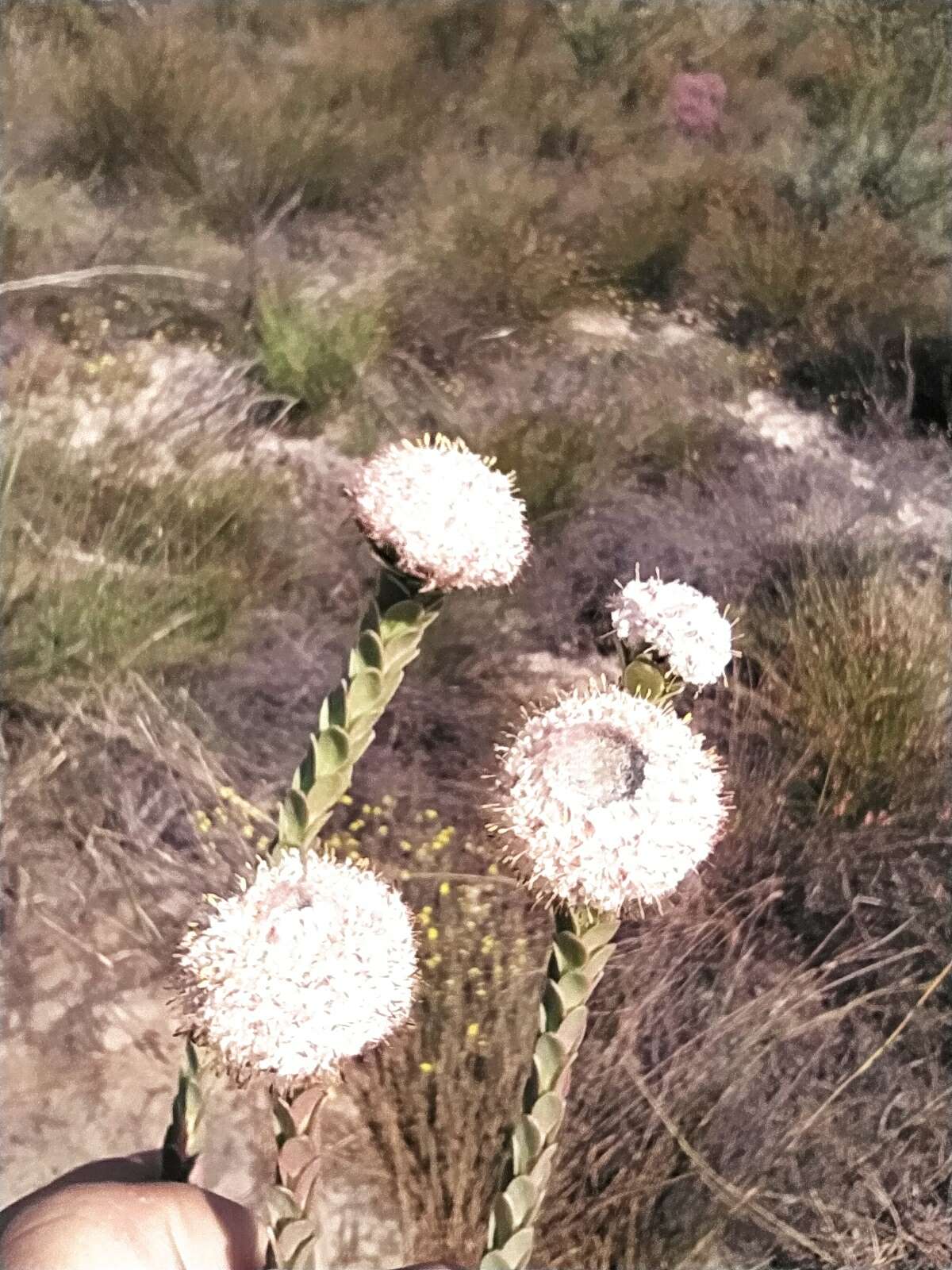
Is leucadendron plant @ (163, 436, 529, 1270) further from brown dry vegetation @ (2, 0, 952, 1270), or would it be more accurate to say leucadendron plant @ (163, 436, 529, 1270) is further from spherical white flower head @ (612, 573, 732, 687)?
brown dry vegetation @ (2, 0, 952, 1270)

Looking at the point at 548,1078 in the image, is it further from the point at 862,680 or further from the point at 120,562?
the point at 120,562

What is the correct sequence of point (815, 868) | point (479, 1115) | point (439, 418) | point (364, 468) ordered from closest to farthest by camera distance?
point (364, 468)
point (479, 1115)
point (815, 868)
point (439, 418)

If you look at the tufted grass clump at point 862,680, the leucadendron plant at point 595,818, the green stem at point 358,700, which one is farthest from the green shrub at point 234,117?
the leucadendron plant at point 595,818

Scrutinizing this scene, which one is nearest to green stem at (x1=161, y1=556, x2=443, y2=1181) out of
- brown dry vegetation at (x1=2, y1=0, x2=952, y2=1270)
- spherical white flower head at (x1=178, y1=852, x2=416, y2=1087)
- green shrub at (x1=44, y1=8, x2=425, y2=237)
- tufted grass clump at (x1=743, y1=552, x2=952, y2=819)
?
spherical white flower head at (x1=178, y1=852, x2=416, y2=1087)

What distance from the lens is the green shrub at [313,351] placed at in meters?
2.39

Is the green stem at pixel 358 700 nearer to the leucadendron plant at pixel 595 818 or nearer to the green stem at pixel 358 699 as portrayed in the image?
the green stem at pixel 358 699

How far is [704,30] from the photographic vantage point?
282 centimetres

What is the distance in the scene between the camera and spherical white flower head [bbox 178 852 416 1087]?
2.55 feet

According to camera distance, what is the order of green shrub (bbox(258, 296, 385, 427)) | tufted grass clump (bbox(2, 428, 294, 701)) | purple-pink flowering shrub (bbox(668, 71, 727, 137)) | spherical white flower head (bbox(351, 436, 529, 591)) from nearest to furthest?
spherical white flower head (bbox(351, 436, 529, 591))
tufted grass clump (bbox(2, 428, 294, 701))
green shrub (bbox(258, 296, 385, 427))
purple-pink flowering shrub (bbox(668, 71, 727, 137))

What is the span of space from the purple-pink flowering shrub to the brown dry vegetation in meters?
0.04

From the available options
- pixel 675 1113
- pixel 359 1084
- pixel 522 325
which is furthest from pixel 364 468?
pixel 522 325

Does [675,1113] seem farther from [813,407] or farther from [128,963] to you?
[813,407]

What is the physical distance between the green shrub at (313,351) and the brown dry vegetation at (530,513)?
12mm

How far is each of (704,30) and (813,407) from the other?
1225mm
